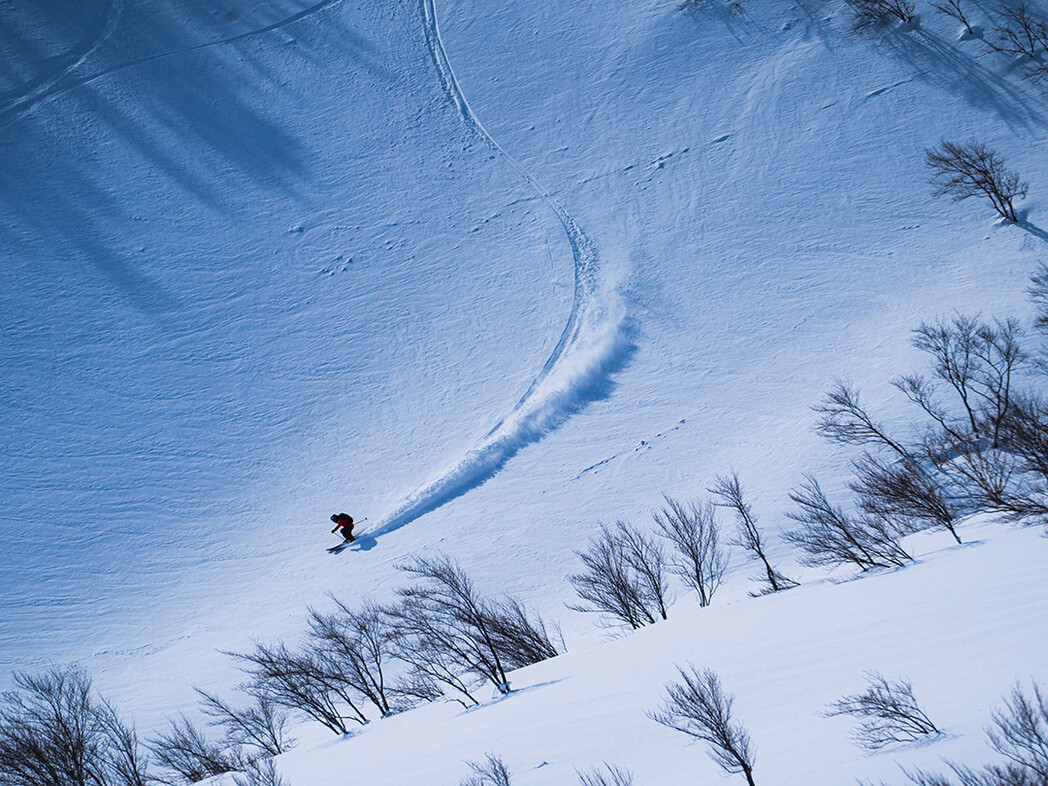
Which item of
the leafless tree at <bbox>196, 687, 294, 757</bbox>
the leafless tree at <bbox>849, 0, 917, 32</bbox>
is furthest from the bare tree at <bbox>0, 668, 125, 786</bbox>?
the leafless tree at <bbox>849, 0, 917, 32</bbox>

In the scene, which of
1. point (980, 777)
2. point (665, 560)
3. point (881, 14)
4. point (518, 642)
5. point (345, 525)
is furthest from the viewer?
point (881, 14)

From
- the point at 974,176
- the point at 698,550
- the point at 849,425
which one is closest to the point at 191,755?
the point at 698,550

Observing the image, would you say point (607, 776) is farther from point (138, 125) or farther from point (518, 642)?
point (138, 125)

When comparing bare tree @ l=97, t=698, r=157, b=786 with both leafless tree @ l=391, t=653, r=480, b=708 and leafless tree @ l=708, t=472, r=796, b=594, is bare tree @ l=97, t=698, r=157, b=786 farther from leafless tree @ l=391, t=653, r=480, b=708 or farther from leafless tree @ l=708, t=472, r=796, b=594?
leafless tree @ l=708, t=472, r=796, b=594

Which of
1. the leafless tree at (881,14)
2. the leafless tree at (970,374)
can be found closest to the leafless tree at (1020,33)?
the leafless tree at (881,14)

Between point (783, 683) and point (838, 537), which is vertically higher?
point (838, 537)

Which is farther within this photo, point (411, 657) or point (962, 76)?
point (962, 76)
